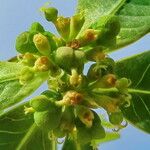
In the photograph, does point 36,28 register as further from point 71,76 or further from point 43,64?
point 71,76

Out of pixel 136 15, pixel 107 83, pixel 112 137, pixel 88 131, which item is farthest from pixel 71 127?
pixel 112 137

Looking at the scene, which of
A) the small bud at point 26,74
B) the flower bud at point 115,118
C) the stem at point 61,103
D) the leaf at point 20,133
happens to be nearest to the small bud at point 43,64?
the small bud at point 26,74

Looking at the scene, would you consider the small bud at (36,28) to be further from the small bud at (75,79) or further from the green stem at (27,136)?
the green stem at (27,136)

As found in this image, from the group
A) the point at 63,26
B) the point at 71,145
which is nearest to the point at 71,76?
the point at 63,26

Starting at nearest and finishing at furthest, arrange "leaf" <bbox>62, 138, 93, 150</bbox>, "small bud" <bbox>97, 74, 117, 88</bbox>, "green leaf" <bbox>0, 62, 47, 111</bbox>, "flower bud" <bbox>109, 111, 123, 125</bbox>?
"small bud" <bbox>97, 74, 117, 88</bbox> < "flower bud" <bbox>109, 111, 123, 125</bbox> < "green leaf" <bbox>0, 62, 47, 111</bbox> < "leaf" <bbox>62, 138, 93, 150</bbox>

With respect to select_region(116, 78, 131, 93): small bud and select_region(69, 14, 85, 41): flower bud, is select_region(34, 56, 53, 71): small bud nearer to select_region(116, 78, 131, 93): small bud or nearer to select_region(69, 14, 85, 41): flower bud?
select_region(69, 14, 85, 41): flower bud

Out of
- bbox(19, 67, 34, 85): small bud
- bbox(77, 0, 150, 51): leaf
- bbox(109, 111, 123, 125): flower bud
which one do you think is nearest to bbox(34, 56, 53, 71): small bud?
bbox(19, 67, 34, 85): small bud
